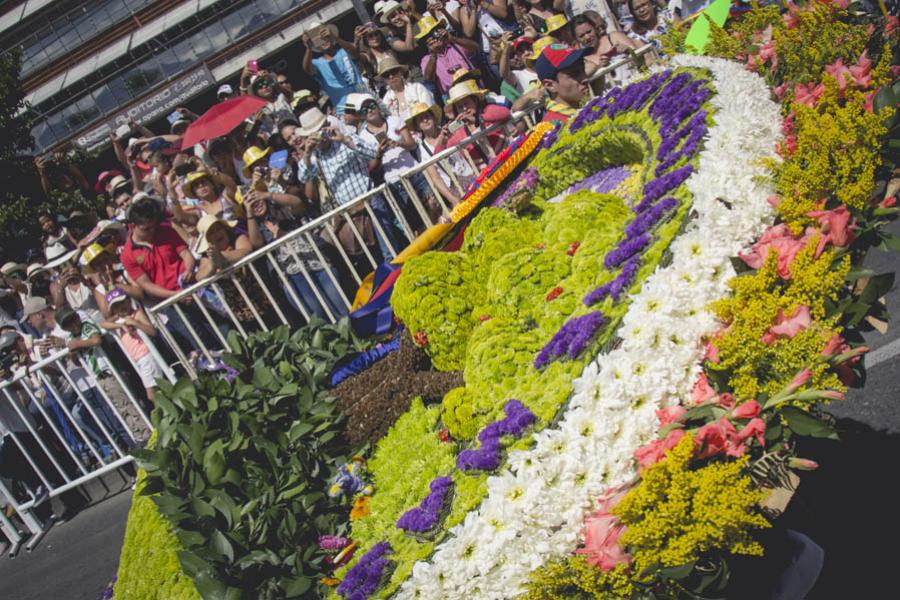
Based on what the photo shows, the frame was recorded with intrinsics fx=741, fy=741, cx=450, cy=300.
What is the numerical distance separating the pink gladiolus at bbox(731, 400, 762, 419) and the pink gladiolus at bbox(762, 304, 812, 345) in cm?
31

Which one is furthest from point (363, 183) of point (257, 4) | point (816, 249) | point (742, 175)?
point (257, 4)

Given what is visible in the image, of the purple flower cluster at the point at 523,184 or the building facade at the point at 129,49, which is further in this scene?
the building facade at the point at 129,49

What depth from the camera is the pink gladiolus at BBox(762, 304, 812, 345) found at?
8.71 feet

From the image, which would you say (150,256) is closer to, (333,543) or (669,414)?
(333,543)

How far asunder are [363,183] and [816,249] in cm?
496

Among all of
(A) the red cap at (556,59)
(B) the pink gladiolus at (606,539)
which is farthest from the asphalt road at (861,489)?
(A) the red cap at (556,59)

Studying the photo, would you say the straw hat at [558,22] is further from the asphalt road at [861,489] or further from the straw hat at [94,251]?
the straw hat at [94,251]

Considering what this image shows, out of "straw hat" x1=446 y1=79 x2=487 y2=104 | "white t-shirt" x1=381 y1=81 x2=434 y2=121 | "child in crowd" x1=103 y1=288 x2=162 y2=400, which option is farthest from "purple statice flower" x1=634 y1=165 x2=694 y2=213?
"child in crowd" x1=103 y1=288 x2=162 y2=400

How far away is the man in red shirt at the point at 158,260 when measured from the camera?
23.4ft

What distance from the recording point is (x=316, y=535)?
4.17m

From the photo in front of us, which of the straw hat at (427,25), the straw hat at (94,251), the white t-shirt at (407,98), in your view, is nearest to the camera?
the straw hat at (94,251)

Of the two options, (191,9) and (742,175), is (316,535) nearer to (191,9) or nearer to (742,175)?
(742,175)

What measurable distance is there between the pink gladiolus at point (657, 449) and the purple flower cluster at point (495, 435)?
621 mm

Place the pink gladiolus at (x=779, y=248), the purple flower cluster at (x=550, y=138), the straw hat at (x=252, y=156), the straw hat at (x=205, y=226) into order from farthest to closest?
the straw hat at (x=252, y=156) < the straw hat at (x=205, y=226) < the purple flower cluster at (x=550, y=138) < the pink gladiolus at (x=779, y=248)
